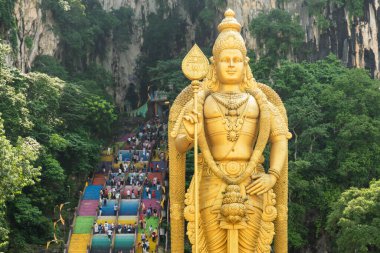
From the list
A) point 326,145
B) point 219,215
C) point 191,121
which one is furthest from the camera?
point 326,145

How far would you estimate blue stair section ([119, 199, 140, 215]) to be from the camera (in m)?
22.3

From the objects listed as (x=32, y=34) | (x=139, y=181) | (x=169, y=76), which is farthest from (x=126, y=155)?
(x=32, y=34)

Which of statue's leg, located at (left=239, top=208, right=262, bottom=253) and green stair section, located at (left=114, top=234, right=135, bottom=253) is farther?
green stair section, located at (left=114, top=234, right=135, bottom=253)

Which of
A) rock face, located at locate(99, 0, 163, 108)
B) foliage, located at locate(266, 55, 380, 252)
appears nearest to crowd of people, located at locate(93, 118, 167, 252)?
foliage, located at locate(266, 55, 380, 252)

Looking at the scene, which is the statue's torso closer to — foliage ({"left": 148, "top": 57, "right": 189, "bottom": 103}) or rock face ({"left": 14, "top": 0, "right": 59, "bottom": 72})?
rock face ({"left": 14, "top": 0, "right": 59, "bottom": 72})

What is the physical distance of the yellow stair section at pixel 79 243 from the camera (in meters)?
19.9

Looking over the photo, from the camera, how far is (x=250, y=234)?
8.62 meters

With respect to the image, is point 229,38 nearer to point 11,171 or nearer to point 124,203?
point 11,171

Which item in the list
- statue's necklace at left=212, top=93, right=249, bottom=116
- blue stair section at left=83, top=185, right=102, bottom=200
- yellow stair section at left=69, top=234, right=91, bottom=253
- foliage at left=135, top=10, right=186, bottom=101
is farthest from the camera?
foliage at left=135, top=10, right=186, bottom=101

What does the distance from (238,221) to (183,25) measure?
3056cm

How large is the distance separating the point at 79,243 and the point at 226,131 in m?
12.4

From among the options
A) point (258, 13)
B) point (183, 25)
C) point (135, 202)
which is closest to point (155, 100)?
point (183, 25)

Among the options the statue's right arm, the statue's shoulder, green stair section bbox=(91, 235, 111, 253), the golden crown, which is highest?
the golden crown

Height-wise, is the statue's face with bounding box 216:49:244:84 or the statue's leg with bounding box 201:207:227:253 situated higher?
the statue's face with bounding box 216:49:244:84
